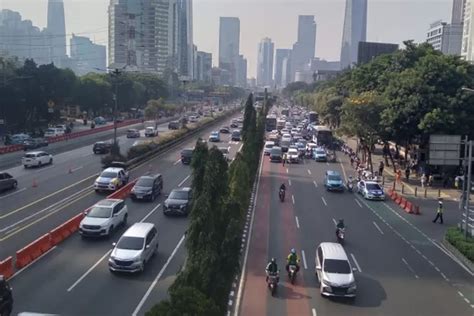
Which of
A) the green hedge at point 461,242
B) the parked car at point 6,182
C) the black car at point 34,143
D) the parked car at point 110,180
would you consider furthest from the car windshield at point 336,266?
the black car at point 34,143

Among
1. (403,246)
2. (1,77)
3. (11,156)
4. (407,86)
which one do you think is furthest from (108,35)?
(403,246)

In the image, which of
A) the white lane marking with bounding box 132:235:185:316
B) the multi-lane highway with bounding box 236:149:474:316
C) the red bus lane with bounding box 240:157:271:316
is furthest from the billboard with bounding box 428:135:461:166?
the white lane marking with bounding box 132:235:185:316

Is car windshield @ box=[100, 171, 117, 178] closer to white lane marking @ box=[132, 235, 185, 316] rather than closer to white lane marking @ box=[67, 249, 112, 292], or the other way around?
white lane marking @ box=[132, 235, 185, 316]

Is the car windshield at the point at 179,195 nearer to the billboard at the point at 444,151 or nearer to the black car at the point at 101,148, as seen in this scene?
the billboard at the point at 444,151

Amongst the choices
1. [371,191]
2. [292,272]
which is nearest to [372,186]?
[371,191]

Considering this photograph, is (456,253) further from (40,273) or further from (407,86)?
(407,86)

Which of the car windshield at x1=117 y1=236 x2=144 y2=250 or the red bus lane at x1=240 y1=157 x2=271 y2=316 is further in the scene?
the car windshield at x1=117 y1=236 x2=144 y2=250
